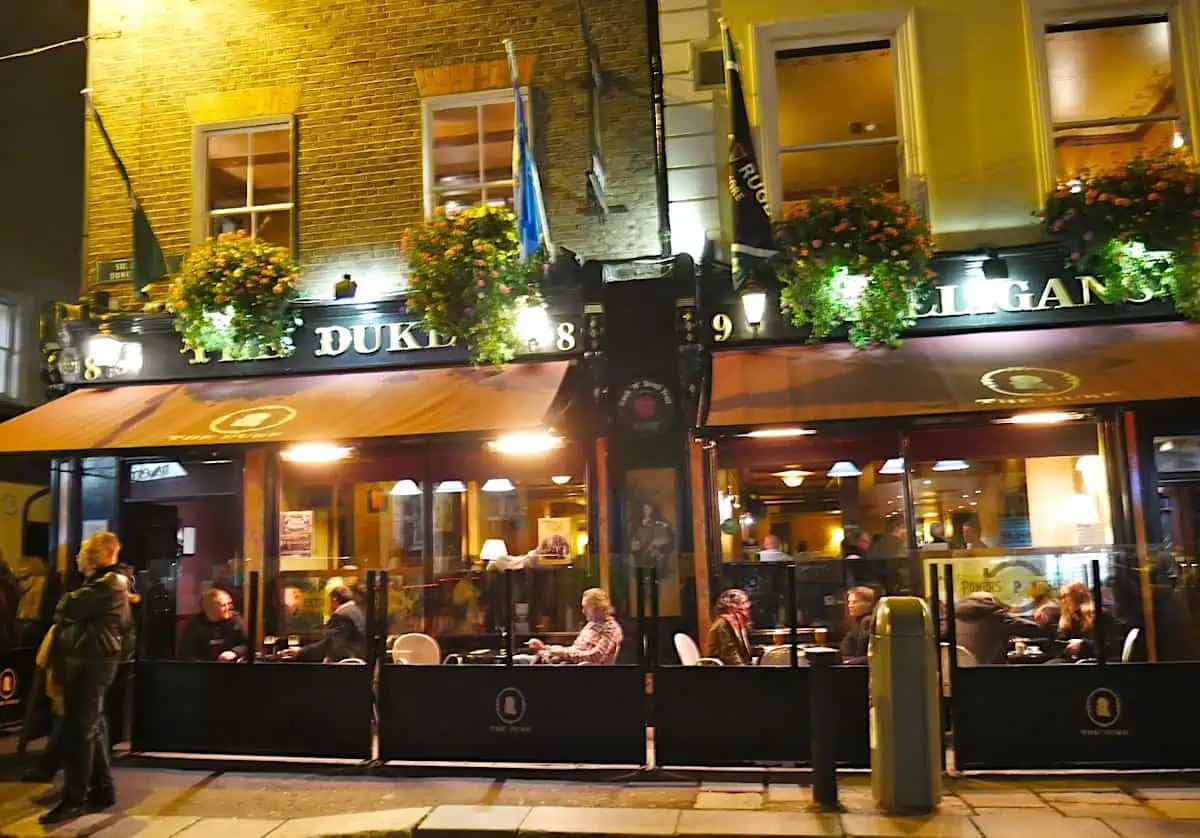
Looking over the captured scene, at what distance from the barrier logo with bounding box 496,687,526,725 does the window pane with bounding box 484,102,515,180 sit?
5925 mm

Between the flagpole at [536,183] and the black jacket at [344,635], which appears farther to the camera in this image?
the flagpole at [536,183]

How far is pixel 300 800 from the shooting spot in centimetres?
720

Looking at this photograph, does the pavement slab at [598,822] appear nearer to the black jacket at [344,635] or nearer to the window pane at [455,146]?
the black jacket at [344,635]

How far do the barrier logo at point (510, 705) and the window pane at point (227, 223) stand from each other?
266 inches

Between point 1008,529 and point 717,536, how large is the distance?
2985mm

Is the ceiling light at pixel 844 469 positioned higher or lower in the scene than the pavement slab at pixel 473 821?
higher

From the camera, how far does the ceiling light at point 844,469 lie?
10.8m

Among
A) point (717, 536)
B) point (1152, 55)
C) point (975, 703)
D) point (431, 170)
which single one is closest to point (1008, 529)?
point (717, 536)

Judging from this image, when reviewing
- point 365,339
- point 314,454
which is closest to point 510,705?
point 314,454

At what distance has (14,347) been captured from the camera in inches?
618

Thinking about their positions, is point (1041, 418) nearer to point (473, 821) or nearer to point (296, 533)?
point (473, 821)

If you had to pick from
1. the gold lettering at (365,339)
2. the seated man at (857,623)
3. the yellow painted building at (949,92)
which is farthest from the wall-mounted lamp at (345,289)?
the seated man at (857,623)

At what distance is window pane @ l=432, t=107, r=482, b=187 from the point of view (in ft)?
37.8

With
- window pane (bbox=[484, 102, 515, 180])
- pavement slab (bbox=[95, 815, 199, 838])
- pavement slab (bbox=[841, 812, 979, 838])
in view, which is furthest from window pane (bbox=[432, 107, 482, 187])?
pavement slab (bbox=[841, 812, 979, 838])
